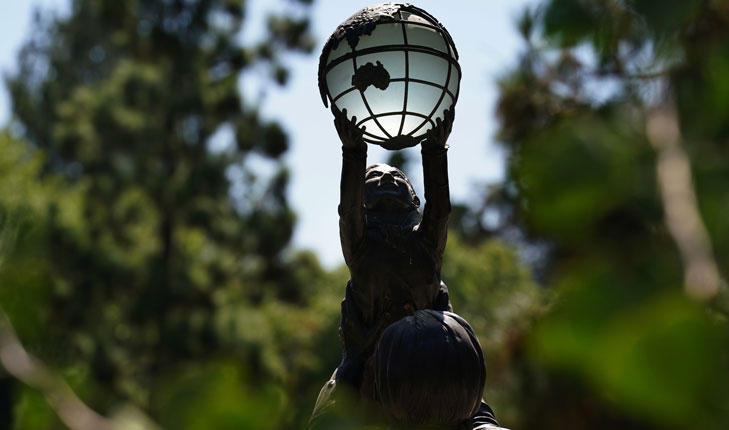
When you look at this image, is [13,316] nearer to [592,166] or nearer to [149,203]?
[592,166]

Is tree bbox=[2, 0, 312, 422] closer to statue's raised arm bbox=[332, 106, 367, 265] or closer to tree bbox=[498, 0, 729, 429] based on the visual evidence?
statue's raised arm bbox=[332, 106, 367, 265]

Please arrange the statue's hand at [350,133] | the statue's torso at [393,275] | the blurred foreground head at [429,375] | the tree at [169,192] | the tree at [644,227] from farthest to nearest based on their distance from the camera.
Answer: the tree at [169,192], the statue's torso at [393,275], the statue's hand at [350,133], the blurred foreground head at [429,375], the tree at [644,227]

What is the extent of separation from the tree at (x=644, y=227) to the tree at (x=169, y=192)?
13.9 meters

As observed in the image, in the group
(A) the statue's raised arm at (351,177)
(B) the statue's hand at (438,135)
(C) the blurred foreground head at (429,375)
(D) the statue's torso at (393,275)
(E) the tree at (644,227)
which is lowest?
(E) the tree at (644,227)

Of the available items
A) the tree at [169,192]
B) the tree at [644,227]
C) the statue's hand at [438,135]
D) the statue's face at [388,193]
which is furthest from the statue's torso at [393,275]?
the tree at [169,192]

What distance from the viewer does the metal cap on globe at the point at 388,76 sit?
2732 mm

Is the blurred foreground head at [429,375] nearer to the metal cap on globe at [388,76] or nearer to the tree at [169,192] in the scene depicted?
the metal cap on globe at [388,76]

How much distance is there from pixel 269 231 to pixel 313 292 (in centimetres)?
275

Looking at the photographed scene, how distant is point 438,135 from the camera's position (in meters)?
2.70

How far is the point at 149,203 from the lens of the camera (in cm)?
1561

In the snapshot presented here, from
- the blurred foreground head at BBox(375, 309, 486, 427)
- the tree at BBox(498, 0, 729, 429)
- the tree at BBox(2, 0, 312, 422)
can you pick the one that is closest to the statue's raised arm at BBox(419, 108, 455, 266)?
the blurred foreground head at BBox(375, 309, 486, 427)

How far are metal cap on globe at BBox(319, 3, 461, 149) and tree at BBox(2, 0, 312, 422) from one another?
11697mm

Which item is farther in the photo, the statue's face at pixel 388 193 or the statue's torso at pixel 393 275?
the statue's face at pixel 388 193

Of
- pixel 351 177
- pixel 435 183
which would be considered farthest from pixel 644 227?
pixel 435 183
